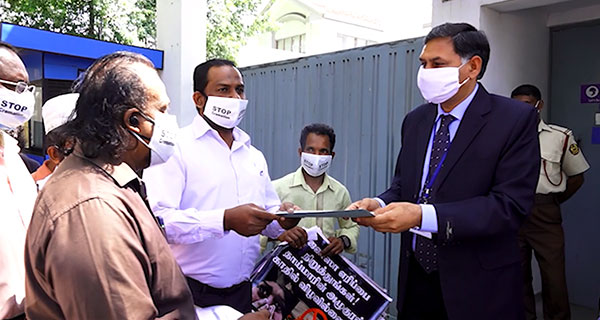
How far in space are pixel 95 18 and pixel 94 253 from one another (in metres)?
15.6

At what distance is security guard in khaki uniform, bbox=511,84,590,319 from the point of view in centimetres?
395

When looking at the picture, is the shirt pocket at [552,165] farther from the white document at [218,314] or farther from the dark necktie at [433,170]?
the white document at [218,314]

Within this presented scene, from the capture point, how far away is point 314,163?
3330mm

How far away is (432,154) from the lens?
2221 mm

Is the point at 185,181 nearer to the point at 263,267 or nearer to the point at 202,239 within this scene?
the point at 202,239

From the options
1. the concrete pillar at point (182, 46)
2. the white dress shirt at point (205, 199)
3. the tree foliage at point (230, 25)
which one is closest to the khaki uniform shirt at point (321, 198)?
the white dress shirt at point (205, 199)

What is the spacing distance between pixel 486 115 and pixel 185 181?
1.48 meters

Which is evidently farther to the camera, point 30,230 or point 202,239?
point 202,239

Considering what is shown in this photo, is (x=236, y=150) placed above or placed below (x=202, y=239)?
above

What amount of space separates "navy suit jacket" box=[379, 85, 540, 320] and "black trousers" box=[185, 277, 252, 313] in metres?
1.00

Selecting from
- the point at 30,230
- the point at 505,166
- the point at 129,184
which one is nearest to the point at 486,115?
the point at 505,166

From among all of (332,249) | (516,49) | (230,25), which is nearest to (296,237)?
(332,249)

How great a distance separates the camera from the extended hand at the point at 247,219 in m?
2.02

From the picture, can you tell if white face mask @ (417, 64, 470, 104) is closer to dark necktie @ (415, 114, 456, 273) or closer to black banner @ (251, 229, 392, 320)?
dark necktie @ (415, 114, 456, 273)
